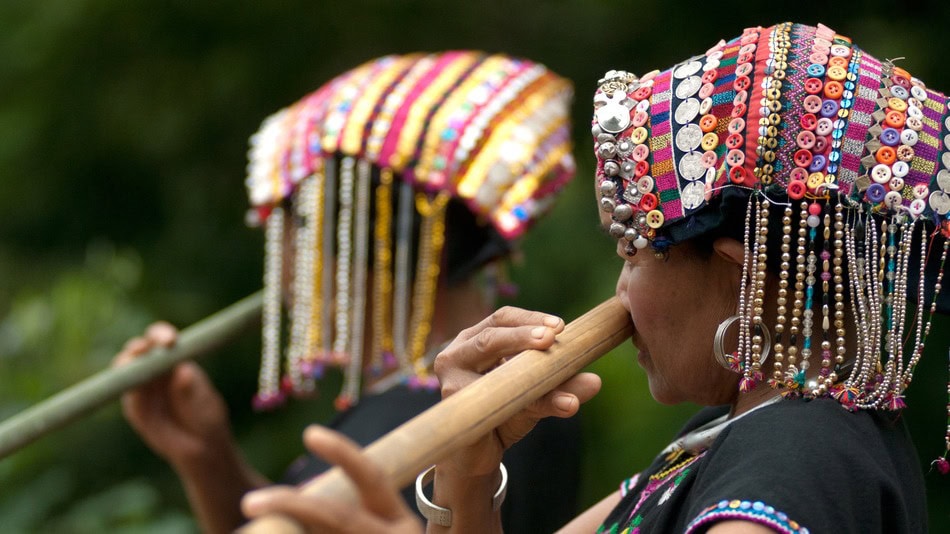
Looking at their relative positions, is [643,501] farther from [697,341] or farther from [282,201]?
[282,201]

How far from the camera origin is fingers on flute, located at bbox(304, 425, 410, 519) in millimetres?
1222

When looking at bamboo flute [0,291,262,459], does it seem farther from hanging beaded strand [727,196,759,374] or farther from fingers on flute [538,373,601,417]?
hanging beaded strand [727,196,759,374]

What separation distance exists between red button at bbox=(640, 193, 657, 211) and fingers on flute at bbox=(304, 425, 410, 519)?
0.55m

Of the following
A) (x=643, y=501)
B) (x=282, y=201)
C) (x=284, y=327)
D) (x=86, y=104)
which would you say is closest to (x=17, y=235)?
(x=86, y=104)

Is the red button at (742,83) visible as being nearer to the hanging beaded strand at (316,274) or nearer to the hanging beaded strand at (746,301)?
the hanging beaded strand at (746,301)

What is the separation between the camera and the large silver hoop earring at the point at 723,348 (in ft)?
5.32

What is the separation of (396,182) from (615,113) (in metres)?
1.20

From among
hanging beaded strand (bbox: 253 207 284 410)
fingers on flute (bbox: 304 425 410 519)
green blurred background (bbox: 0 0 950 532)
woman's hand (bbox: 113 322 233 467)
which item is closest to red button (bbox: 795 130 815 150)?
fingers on flute (bbox: 304 425 410 519)

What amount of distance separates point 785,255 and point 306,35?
A: 2.95 metres

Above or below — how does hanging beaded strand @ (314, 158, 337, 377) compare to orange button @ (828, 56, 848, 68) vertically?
below

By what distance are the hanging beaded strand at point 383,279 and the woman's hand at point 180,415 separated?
2.30 ft

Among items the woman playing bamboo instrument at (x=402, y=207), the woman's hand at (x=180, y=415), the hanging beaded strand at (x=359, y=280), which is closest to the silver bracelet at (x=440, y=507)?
the woman playing bamboo instrument at (x=402, y=207)

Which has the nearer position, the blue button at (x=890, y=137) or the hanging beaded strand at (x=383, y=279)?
the blue button at (x=890, y=137)

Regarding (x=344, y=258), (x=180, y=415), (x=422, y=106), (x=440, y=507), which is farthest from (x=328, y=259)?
(x=440, y=507)
